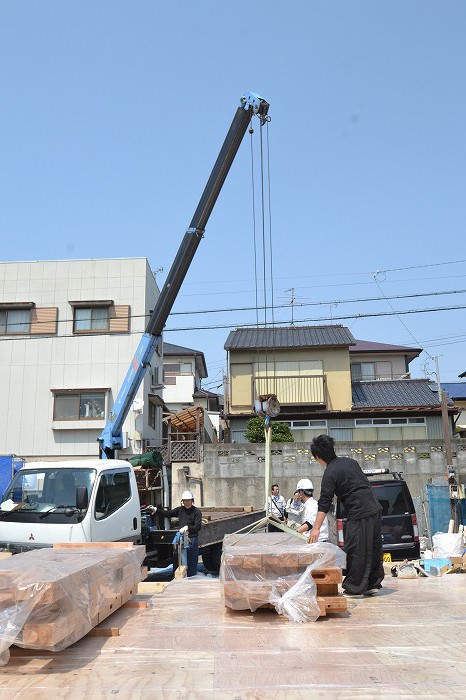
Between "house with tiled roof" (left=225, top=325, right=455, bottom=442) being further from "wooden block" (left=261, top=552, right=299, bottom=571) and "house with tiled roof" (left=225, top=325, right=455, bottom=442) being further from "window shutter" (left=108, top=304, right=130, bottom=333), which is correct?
"wooden block" (left=261, top=552, right=299, bottom=571)

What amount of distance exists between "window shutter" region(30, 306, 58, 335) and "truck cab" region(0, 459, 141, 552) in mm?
16042

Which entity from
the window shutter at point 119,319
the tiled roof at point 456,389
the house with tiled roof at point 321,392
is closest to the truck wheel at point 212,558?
the window shutter at point 119,319

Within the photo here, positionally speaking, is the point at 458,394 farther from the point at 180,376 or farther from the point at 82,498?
the point at 82,498

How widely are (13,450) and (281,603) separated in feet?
73.2

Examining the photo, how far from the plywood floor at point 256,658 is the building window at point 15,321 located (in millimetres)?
22603

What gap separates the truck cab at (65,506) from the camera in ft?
28.8

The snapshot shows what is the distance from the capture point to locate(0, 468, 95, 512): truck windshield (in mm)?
9203

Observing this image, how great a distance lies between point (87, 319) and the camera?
82.3 ft

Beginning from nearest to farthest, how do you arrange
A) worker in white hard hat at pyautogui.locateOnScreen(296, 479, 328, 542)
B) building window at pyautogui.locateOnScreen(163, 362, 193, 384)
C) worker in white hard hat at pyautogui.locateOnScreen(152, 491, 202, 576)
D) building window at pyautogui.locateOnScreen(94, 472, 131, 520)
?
1. worker in white hard hat at pyautogui.locateOnScreen(296, 479, 328, 542)
2. building window at pyautogui.locateOnScreen(94, 472, 131, 520)
3. worker in white hard hat at pyautogui.locateOnScreen(152, 491, 202, 576)
4. building window at pyautogui.locateOnScreen(163, 362, 193, 384)

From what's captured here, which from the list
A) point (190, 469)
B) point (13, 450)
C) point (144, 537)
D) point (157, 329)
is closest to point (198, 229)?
point (157, 329)

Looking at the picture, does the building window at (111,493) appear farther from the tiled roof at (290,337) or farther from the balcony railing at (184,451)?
the tiled roof at (290,337)

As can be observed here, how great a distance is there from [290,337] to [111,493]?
23814 millimetres

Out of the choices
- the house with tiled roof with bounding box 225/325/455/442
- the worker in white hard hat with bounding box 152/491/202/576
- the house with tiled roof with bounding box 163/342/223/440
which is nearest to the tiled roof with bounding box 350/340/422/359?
the house with tiled roof with bounding box 225/325/455/442

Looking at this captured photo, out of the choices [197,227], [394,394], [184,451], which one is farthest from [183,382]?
[197,227]
